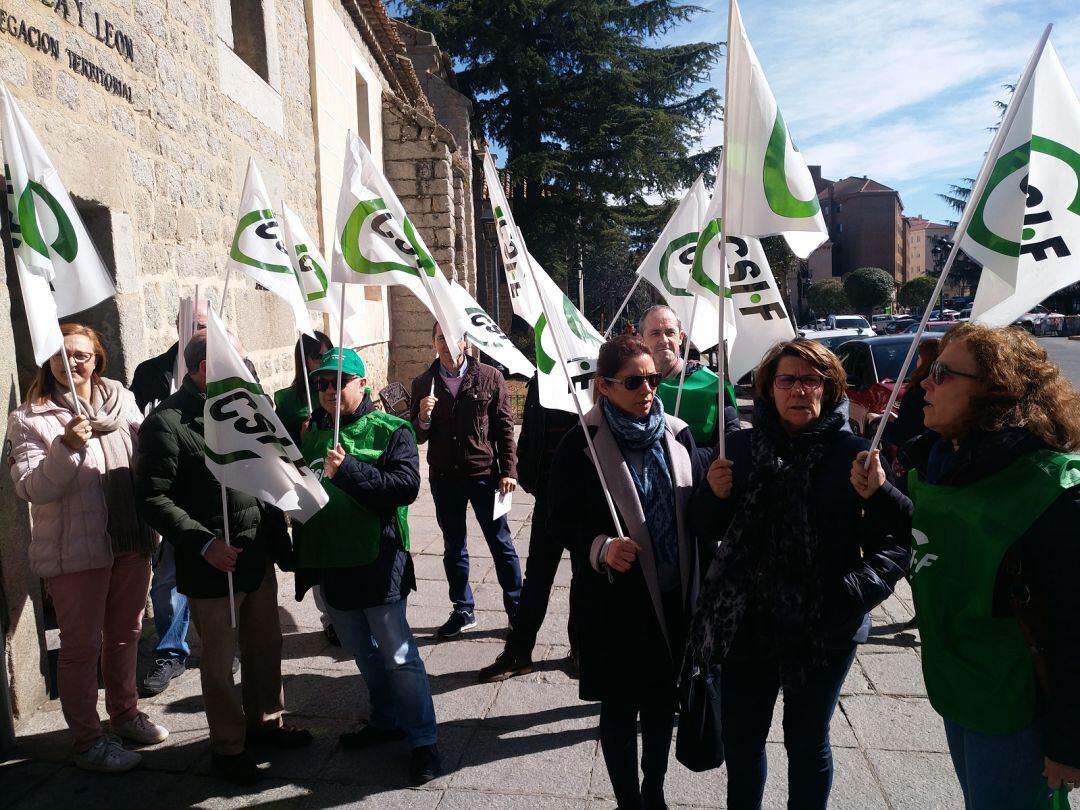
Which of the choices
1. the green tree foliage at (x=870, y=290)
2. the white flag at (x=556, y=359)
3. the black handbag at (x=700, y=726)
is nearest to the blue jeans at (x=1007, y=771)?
the black handbag at (x=700, y=726)

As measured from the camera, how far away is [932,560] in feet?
7.07

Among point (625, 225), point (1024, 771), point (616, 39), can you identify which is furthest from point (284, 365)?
point (616, 39)

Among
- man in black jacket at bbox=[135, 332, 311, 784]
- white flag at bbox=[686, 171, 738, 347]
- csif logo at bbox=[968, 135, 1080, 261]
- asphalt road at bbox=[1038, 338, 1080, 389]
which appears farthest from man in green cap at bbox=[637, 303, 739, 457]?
asphalt road at bbox=[1038, 338, 1080, 389]

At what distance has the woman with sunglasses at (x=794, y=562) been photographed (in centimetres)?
239

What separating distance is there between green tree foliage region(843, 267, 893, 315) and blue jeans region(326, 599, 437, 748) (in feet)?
184

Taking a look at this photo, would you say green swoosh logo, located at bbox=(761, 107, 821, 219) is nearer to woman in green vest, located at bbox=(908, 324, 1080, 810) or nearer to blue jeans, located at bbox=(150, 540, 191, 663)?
woman in green vest, located at bbox=(908, 324, 1080, 810)

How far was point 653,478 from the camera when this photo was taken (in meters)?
2.76

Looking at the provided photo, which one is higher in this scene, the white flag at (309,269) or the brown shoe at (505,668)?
the white flag at (309,269)

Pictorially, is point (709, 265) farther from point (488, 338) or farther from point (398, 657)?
point (398, 657)

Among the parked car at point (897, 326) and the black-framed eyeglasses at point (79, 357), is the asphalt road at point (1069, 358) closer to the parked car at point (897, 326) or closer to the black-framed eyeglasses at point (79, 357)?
the parked car at point (897, 326)

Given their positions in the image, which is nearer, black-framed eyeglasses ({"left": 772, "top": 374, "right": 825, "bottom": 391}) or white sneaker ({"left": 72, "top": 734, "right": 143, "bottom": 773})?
black-framed eyeglasses ({"left": 772, "top": 374, "right": 825, "bottom": 391})

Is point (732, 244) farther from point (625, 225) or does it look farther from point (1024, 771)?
point (625, 225)

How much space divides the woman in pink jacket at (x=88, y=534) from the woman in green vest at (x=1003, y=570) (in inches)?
122

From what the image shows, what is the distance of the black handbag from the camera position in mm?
2736
